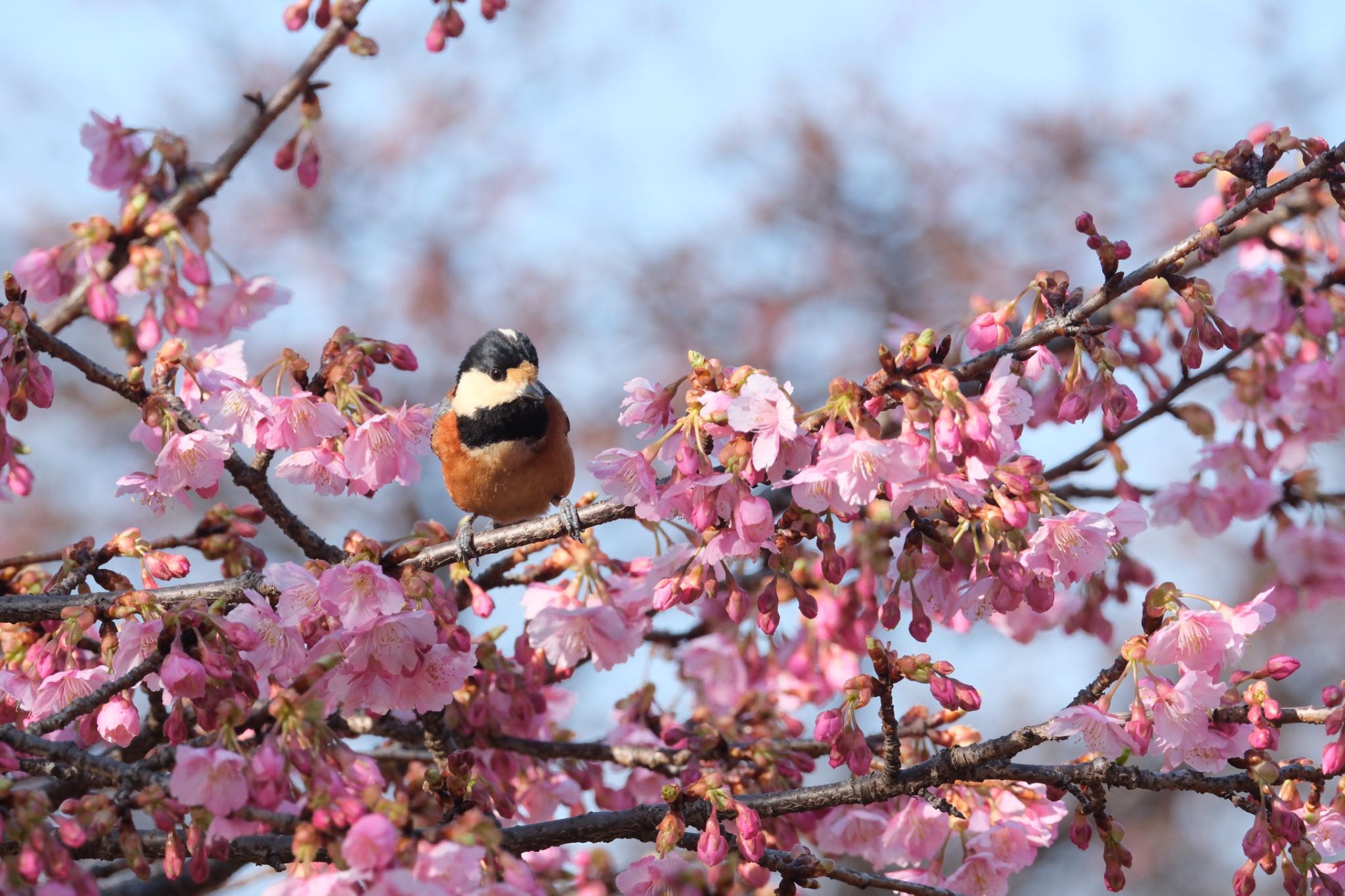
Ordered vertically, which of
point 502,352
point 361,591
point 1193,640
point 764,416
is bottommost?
point 1193,640

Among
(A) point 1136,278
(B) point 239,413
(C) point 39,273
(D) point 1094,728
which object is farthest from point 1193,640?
(C) point 39,273

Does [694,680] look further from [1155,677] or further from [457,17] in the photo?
[457,17]

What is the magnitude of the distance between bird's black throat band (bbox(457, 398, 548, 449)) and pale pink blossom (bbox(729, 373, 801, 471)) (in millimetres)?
1376

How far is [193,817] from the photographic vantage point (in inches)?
57.7

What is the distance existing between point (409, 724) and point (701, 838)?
0.95 metres

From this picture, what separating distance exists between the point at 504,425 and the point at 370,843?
6.00 feet

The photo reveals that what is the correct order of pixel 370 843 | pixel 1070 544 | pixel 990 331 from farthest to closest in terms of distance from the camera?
1. pixel 990 331
2. pixel 1070 544
3. pixel 370 843

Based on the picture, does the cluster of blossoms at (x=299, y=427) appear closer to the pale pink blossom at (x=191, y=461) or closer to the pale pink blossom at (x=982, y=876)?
the pale pink blossom at (x=191, y=461)

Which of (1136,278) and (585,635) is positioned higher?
(1136,278)

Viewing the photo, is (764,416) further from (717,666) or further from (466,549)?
(717,666)

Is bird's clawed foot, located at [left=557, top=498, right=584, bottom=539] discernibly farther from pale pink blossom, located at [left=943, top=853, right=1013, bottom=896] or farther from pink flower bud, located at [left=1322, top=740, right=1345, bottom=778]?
pink flower bud, located at [left=1322, top=740, right=1345, bottom=778]

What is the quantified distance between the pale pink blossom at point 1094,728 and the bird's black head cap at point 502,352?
5.77ft

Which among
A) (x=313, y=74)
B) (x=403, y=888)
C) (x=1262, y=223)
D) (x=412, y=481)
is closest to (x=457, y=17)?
(x=313, y=74)

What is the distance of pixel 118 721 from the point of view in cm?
199
